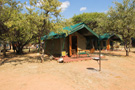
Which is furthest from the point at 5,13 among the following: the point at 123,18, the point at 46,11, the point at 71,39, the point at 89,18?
the point at 89,18

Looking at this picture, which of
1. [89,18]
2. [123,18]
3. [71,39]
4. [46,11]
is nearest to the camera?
[46,11]

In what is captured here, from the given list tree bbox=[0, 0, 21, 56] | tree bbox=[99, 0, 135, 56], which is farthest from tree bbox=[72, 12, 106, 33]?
tree bbox=[0, 0, 21, 56]

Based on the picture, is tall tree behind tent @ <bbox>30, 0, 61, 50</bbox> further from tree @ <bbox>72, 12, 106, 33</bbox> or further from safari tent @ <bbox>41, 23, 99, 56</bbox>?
tree @ <bbox>72, 12, 106, 33</bbox>

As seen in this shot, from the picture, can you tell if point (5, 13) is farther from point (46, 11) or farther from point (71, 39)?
point (71, 39)

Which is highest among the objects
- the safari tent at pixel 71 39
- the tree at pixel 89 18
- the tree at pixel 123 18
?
the tree at pixel 89 18

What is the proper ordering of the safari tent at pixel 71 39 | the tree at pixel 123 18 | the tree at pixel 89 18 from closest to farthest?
the safari tent at pixel 71 39
the tree at pixel 123 18
the tree at pixel 89 18

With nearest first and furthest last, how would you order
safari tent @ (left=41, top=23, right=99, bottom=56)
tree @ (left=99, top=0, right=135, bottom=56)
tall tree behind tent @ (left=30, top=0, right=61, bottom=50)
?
1. tall tree behind tent @ (left=30, top=0, right=61, bottom=50)
2. safari tent @ (left=41, top=23, right=99, bottom=56)
3. tree @ (left=99, top=0, right=135, bottom=56)

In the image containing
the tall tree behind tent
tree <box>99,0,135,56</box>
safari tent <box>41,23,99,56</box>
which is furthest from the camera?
tree <box>99,0,135,56</box>

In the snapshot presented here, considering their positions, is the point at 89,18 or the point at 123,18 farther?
the point at 89,18

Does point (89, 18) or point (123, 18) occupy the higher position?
point (89, 18)

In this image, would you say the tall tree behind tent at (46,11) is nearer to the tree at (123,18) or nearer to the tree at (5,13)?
the tree at (5,13)

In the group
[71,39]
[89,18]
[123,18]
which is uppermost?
[89,18]

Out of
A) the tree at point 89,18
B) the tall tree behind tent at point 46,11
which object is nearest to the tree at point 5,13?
the tall tree behind tent at point 46,11

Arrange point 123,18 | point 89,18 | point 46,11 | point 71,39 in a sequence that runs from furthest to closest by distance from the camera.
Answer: point 89,18
point 123,18
point 71,39
point 46,11
